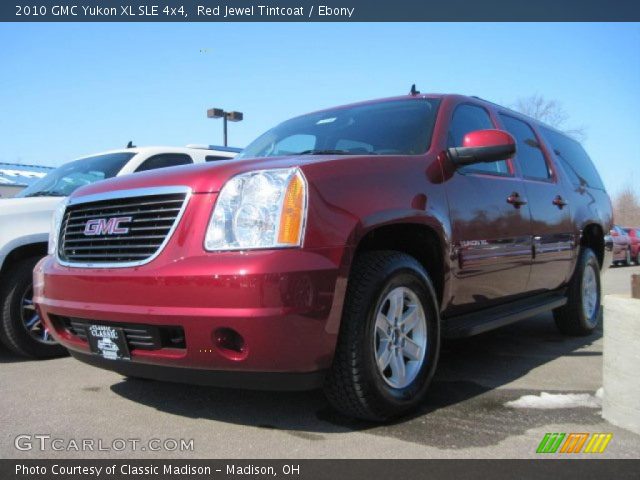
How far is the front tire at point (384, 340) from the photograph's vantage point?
2.60 m

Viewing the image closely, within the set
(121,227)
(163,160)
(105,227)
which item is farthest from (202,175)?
(163,160)

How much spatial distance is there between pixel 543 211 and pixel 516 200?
1.84 ft

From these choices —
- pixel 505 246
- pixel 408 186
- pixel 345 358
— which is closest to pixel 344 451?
pixel 345 358

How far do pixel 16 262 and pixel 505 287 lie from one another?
3.74 metres

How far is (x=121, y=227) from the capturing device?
2.78 metres

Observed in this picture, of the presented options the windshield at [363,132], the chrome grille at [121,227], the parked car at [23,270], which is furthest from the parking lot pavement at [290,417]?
the windshield at [363,132]

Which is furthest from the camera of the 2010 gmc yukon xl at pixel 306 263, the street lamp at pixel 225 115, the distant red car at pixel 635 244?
the distant red car at pixel 635 244

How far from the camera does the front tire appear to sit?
2598 mm

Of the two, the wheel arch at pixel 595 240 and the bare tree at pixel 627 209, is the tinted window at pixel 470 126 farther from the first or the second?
the bare tree at pixel 627 209

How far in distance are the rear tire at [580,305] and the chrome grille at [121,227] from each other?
13.2ft

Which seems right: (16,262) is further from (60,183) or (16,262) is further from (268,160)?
(268,160)

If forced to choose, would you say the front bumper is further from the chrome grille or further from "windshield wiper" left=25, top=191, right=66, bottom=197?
"windshield wiper" left=25, top=191, right=66, bottom=197
